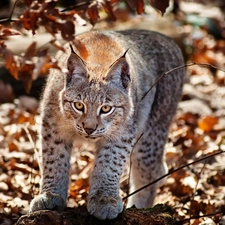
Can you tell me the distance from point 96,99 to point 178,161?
2.43 meters

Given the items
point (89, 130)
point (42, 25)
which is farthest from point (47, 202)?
point (42, 25)

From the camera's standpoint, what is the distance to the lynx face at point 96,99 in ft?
14.6

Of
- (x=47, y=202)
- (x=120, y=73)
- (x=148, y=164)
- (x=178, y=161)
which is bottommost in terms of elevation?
(x=178, y=161)

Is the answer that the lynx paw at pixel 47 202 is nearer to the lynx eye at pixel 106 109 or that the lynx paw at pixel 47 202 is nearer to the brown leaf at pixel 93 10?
the lynx eye at pixel 106 109

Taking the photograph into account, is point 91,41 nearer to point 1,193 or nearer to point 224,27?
point 1,193

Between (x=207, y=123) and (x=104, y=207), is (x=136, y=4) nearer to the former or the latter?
(x=104, y=207)

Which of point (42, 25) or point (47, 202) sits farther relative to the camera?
point (47, 202)

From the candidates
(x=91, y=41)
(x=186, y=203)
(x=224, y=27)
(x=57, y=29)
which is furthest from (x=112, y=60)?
(x=224, y=27)

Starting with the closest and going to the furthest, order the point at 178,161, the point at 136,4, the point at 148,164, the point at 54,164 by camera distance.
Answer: the point at 136,4, the point at 54,164, the point at 148,164, the point at 178,161

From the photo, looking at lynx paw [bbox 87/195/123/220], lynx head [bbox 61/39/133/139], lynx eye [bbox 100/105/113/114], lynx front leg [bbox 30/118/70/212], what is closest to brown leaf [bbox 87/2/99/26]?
lynx head [bbox 61/39/133/139]

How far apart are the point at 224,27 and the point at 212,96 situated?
4.03 meters

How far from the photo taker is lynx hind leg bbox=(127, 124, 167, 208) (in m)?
5.62

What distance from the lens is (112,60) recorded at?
4.91 m

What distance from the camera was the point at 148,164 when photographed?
5.73 m
